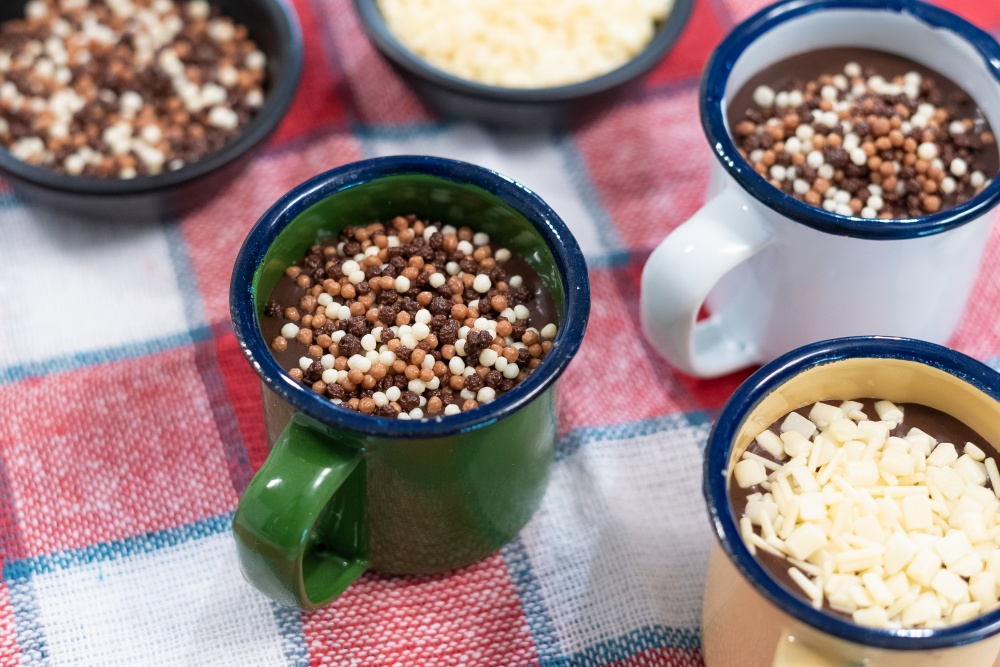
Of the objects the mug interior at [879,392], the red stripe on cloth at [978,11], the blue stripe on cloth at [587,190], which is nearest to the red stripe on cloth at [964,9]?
the red stripe on cloth at [978,11]

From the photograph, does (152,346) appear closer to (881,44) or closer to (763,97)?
(763,97)

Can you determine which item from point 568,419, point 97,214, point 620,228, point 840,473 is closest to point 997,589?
point 840,473

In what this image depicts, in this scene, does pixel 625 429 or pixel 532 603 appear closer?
pixel 532 603

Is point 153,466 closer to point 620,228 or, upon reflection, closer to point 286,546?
point 286,546

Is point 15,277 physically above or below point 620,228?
below

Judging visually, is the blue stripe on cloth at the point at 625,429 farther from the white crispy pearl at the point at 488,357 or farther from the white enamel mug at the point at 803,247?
the white crispy pearl at the point at 488,357

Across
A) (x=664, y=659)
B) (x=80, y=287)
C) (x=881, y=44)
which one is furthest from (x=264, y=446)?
(x=881, y=44)
